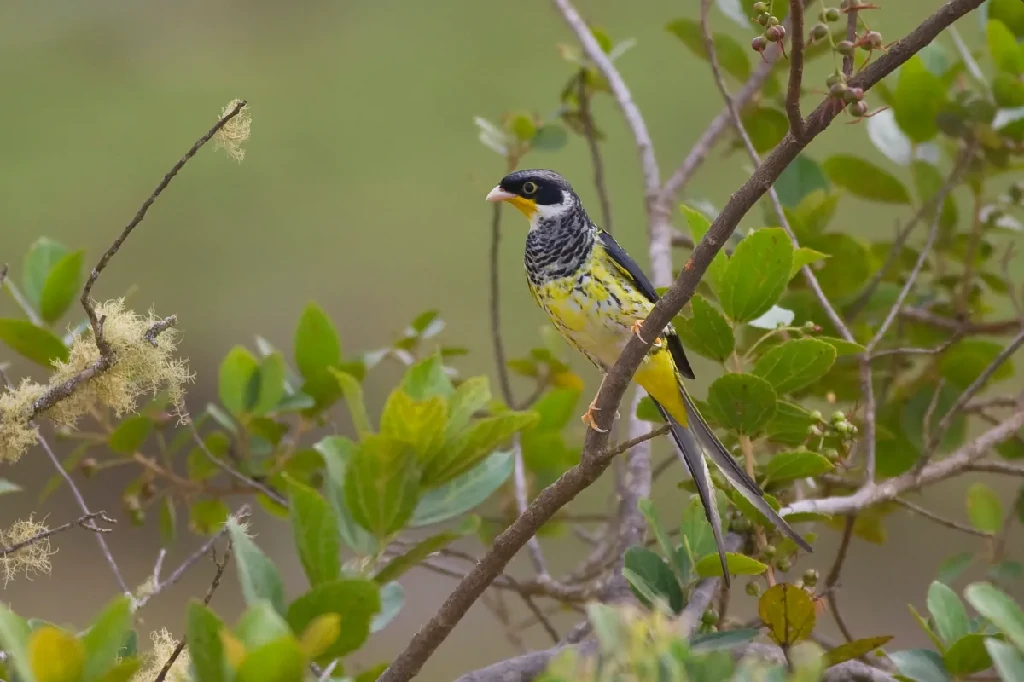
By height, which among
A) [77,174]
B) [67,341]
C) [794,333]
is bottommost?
[794,333]

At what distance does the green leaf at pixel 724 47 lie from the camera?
143 cm

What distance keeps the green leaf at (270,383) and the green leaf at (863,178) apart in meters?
0.76

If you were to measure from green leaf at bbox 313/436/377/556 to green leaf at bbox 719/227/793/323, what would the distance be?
0.36 meters

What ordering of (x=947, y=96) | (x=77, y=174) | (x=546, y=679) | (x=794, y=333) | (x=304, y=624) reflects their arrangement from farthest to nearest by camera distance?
(x=77, y=174) → (x=947, y=96) → (x=794, y=333) → (x=304, y=624) → (x=546, y=679)

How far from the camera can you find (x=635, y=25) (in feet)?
10.3

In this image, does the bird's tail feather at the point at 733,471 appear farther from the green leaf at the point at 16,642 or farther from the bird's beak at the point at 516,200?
the green leaf at the point at 16,642

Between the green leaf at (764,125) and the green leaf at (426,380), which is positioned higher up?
the green leaf at (764,125)

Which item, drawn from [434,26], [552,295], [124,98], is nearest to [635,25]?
[434,26]

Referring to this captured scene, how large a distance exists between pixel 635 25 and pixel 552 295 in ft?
6.90

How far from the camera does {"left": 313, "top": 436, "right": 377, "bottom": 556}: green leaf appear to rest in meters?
0.80

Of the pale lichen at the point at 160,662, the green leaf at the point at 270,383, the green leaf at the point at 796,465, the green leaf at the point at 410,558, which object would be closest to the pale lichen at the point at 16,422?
the pale lichen at the point at 160,662

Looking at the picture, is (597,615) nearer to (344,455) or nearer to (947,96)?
(344,455)

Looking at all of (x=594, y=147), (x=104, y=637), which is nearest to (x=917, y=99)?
(x=594, y=147)

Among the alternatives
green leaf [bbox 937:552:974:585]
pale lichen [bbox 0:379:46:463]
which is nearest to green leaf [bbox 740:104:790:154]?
green leaf [bbox 937:552:974:585]
